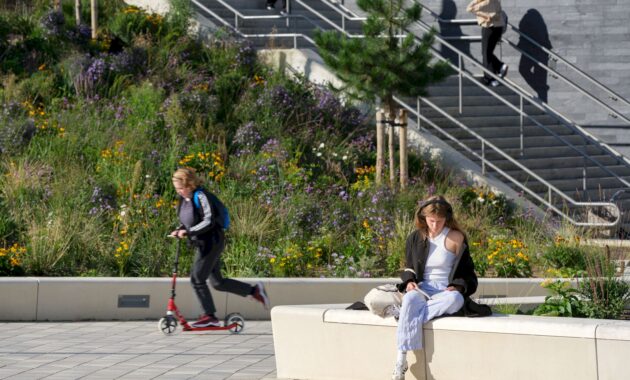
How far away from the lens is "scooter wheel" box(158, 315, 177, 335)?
11.8m

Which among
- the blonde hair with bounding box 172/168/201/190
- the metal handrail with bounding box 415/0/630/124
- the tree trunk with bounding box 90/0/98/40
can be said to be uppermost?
the tree trunk with bounding box 90/0/98/40

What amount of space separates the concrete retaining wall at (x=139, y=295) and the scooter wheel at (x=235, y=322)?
91cm

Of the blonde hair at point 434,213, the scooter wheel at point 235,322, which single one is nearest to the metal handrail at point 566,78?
the scooter wheel at point 235,322

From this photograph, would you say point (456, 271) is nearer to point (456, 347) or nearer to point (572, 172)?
point (456, 347)

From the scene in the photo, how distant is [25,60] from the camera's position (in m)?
19.1

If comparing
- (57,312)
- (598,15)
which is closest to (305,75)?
(598,15)

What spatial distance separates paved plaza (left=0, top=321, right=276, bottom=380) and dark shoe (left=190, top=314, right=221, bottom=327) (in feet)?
0.34

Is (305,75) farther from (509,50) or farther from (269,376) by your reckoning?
(269,376)

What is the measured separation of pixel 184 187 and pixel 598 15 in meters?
12.0

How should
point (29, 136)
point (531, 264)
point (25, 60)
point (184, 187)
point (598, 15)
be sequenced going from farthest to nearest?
point (598, 15), point (25, 60), point (29, 136), point (531, 264), point (184, 187)

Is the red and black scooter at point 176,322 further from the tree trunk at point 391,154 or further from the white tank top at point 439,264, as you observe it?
the tree trunk at point 391,154

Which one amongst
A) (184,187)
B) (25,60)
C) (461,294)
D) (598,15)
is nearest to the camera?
(461,294)

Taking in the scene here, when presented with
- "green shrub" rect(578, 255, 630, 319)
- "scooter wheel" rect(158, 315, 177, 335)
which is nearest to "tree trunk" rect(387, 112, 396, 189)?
"scooter wheel" rect(158, 315, 177, 335)

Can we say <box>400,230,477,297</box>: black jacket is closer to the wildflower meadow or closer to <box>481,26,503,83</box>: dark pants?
the wildflower meadow
